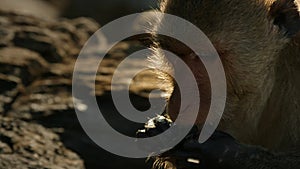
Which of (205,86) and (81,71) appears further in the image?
(81,71)

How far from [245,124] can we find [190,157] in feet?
Answer: 2.20

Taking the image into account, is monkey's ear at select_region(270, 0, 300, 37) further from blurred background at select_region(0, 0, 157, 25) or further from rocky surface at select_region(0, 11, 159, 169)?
blurred background at select_region(0, 0, 157, 25)

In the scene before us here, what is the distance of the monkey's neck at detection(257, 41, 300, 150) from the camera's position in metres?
5.73

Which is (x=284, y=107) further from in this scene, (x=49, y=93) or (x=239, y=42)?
(x=49, y=93)

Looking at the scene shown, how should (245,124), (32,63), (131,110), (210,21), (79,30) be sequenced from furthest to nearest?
(79,30)
(32,63)
(131,110)
(245,124)
(210,21)

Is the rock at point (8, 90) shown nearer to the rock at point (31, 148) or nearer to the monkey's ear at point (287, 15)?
the rock at point (31, 148)

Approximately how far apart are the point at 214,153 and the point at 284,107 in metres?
0.82

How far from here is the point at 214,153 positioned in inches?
209

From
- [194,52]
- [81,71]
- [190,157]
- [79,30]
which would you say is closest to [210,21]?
[194,52]

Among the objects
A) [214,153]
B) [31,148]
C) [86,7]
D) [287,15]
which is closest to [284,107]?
[287,15]

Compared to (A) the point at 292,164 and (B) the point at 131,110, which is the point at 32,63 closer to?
(B) the point at 131,110

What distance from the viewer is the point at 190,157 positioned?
5254 millimetres

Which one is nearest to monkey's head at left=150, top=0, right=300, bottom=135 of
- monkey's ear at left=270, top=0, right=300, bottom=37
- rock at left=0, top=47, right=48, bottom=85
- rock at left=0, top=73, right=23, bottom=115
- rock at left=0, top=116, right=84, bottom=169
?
monkey's ear at left=270, top=0, right=300, bottom=37

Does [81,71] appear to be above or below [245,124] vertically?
above
